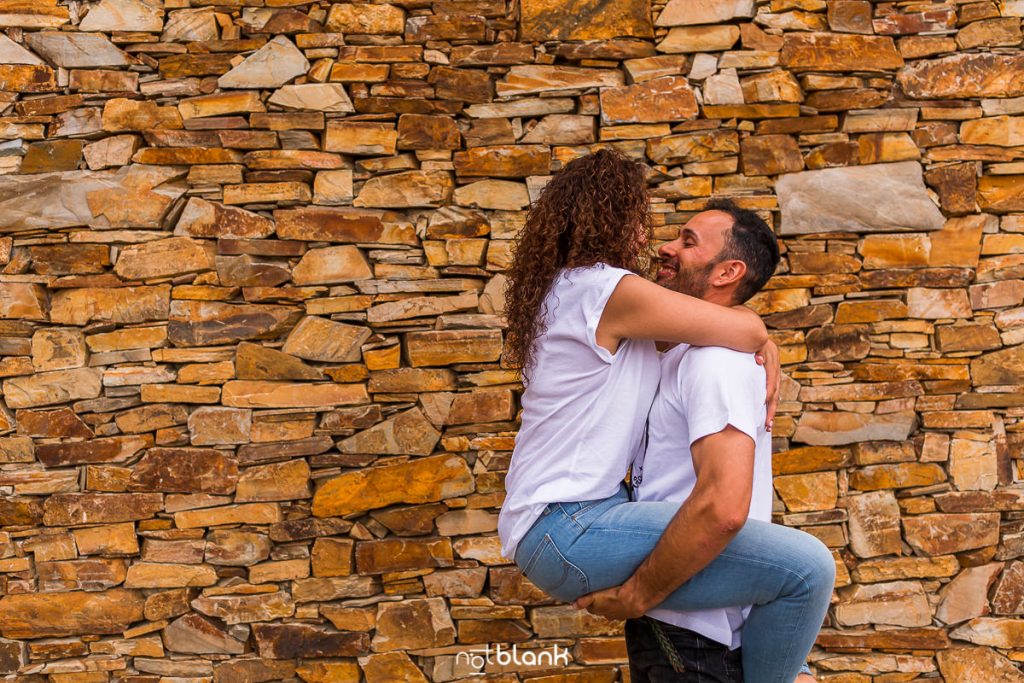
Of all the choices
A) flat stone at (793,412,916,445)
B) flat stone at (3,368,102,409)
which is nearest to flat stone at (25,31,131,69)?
flat stone at (3,368,102,409)

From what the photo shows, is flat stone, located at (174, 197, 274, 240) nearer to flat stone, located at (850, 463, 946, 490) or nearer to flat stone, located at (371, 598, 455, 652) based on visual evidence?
flat stone, located at (371, 598, 455, 652)

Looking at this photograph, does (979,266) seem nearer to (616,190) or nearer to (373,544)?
Answer: (616,190)

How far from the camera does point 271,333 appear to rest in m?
3.15

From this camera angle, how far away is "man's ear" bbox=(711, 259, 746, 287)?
212cm

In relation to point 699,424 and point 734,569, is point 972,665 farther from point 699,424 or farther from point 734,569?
point 699,424

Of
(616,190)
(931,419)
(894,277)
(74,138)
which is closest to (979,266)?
(894,277)

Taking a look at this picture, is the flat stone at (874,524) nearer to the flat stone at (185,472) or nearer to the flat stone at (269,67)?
the flat stone at (185,472)

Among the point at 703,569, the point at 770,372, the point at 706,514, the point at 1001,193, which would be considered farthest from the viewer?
the point at 1001,193

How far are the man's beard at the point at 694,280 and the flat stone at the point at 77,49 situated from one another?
217 centimetres

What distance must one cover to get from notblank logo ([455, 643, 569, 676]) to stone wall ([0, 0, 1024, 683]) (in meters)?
0.02

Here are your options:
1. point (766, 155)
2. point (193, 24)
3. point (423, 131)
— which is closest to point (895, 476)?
point (766, 155)

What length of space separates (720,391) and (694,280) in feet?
1.30

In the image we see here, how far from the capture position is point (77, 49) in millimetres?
3150

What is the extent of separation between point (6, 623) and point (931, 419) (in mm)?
3332
